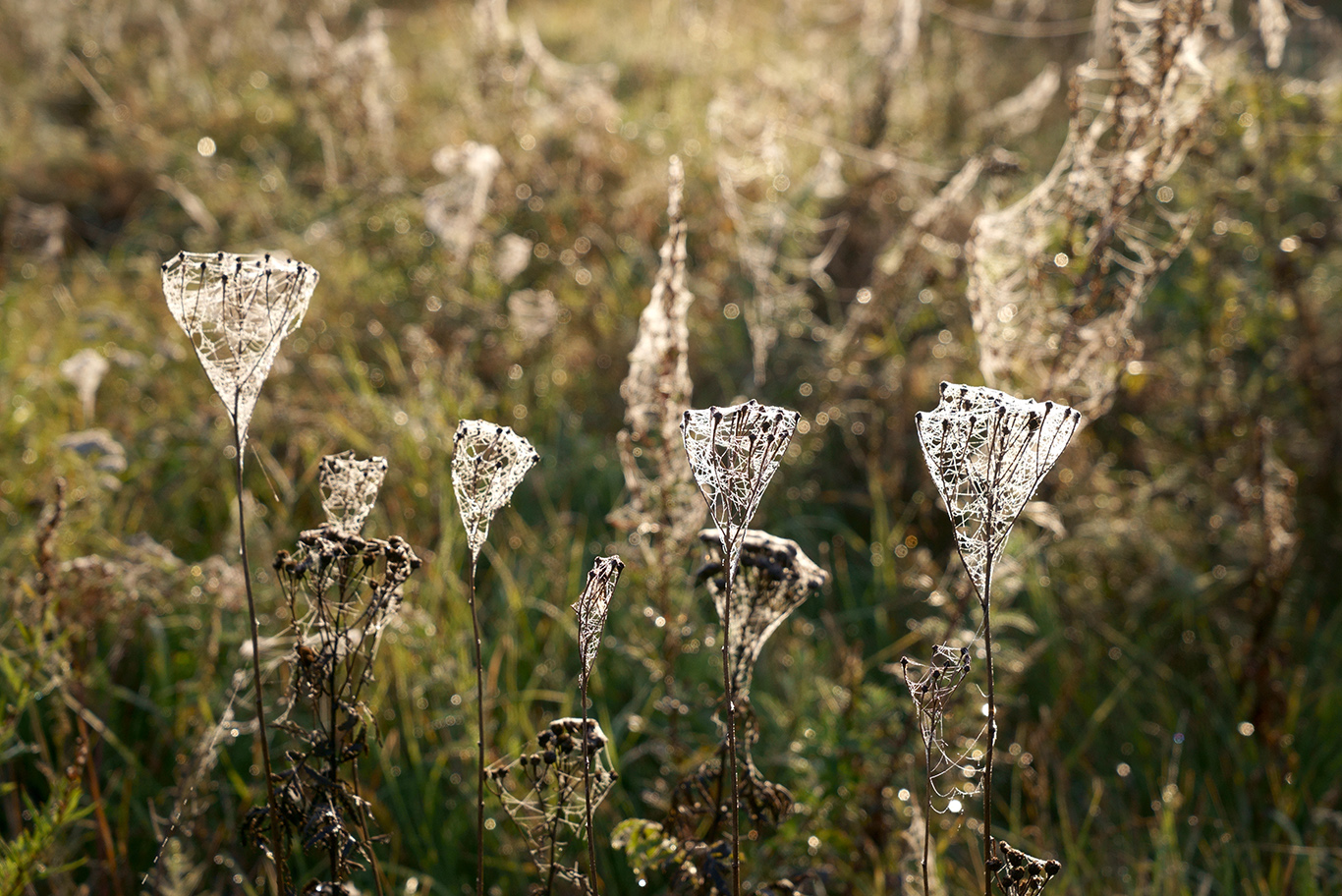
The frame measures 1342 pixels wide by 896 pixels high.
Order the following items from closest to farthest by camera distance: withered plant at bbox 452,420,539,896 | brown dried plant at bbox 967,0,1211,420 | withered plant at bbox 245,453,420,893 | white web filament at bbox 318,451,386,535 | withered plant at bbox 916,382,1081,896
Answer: withered plant at bbox 916,382,1081,896 → withered plant at bbox 452,420,539,896 → withered plant at bbox 245,453,420,893 → white web filament at bbox 318,451,386,535 → brown dried plant at bbox 967,0,1211,420

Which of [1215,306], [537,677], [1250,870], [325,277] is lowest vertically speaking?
[1250,870]

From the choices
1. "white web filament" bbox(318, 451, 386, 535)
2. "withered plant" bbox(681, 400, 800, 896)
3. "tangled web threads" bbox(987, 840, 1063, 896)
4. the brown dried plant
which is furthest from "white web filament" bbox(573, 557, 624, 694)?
the brown dried plant

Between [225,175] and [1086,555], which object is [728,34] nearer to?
[225,175]

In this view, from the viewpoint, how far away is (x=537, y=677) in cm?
260

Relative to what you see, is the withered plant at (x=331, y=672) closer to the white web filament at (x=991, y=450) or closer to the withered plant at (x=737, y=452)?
the withered plant at (x=737, y=452)

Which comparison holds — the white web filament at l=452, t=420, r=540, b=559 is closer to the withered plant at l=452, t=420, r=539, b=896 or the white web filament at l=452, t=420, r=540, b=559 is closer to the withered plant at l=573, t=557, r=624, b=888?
the withered plant at l=452, t=420, r=539, b=896

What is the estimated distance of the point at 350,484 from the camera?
1.38m

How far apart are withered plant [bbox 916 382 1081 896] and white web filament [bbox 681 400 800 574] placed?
0.57 ft

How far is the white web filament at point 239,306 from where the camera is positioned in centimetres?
115

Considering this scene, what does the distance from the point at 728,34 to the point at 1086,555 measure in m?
5.85

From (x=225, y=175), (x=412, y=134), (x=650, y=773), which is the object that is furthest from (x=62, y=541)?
(x=412, y=134)

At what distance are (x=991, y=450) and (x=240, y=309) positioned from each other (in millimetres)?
965

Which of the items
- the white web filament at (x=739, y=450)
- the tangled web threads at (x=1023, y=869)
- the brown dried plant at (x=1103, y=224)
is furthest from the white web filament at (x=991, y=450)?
the brown dried plant at (x=1103, y=224)

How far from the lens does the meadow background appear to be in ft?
7.14
